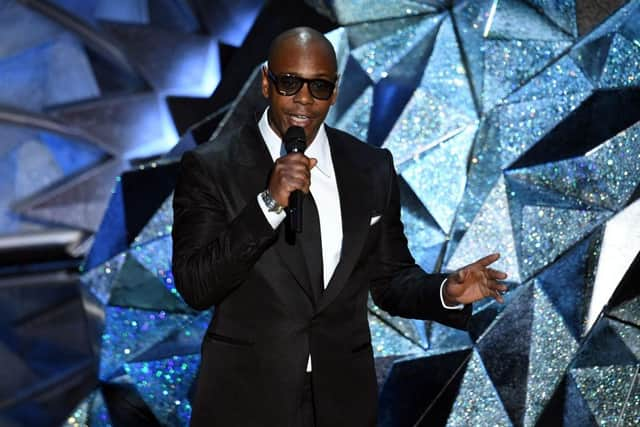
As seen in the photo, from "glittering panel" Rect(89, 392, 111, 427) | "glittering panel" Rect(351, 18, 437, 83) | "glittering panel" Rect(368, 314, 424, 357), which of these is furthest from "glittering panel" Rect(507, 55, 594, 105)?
"glittering panel" Rect(89, 392, 111, 427)

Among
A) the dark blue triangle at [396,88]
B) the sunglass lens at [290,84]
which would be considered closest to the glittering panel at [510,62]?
the dark blue triangle at [396,88]

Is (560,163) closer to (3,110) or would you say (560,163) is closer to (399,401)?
(399,401)

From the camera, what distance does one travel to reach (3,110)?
21.4 feet

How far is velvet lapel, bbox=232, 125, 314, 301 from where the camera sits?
6.96 feet

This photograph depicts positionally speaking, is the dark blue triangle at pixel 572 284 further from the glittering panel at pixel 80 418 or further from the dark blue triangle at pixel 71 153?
the dark blue triangle at pixel 71 153

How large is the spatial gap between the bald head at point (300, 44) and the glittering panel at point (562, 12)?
1.46m

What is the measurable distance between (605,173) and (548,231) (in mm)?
265

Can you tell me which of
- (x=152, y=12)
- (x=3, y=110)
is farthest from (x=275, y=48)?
(x=3, y=110)

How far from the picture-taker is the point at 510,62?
3.48 m

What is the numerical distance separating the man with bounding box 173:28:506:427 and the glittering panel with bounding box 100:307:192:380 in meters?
1.65

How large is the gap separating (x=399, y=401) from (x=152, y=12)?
366 centimetres

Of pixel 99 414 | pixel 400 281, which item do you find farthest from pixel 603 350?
pixel 99 414

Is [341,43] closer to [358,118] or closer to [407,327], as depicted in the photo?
[358,118]

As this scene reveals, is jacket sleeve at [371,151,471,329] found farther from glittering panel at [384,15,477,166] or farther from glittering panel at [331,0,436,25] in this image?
glittering panel at [331,0,436,25]
